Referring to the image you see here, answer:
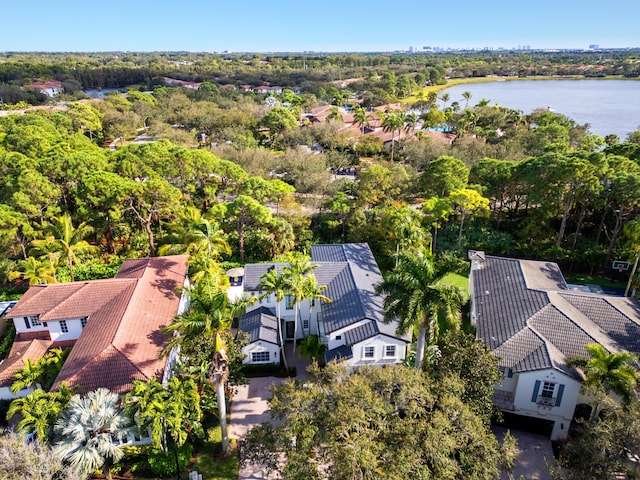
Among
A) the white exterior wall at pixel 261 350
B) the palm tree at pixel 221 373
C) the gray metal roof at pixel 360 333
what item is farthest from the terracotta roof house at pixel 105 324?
the gray metal roof at pixel 360 333

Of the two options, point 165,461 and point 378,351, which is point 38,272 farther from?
point 378,351

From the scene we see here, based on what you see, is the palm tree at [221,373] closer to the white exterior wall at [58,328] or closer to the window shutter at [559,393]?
the white exterior wall at [58,328]

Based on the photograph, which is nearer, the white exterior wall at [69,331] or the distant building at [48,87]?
the white exterior wall at [69,331]

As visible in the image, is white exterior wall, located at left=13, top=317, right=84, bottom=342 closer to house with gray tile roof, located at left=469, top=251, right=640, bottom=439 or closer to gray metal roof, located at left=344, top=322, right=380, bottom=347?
gray metal roof, located at left=344, top=322, right=380, bottom=347

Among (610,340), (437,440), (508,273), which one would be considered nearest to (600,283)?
(508,273)

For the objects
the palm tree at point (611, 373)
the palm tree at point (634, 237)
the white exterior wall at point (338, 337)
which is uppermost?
the palm tree at point (634, 237)

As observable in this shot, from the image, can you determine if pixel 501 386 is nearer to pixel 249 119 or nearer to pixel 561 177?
pixel 561 177
